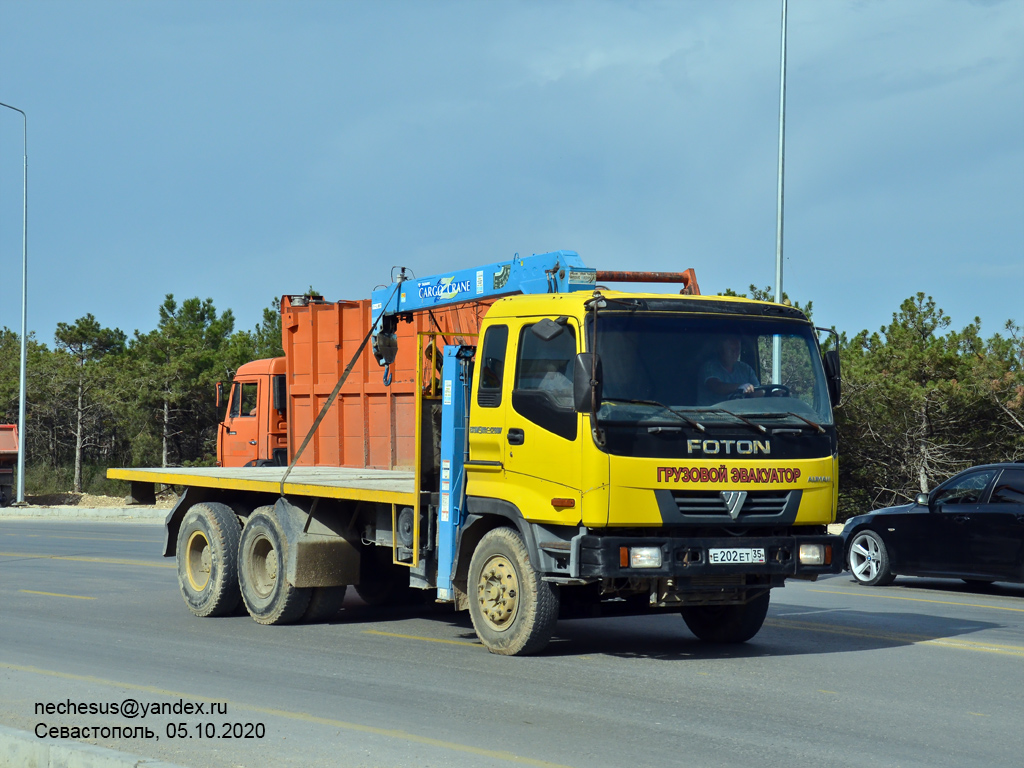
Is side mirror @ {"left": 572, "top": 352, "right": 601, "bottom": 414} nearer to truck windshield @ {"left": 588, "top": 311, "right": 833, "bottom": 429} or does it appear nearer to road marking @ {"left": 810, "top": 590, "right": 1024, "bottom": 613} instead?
truck windshield @ {"left": 588, "top": 311, "right": 833, "bottom": 429}

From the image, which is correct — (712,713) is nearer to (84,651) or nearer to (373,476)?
(84,651)

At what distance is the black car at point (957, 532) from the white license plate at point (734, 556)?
189 inches

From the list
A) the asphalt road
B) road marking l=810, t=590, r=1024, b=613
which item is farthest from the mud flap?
road marking l=810, t=590, r=1024, b=613

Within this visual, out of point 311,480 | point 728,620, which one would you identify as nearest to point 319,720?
point 728,620

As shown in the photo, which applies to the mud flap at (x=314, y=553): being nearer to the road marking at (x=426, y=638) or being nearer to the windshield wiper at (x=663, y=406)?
the road marking at (x=426, y=638)

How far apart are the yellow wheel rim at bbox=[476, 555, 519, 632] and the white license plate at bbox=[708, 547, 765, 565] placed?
1.47 metres

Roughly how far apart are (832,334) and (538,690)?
3689 mm

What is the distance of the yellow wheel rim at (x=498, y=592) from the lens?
9273 millimetres

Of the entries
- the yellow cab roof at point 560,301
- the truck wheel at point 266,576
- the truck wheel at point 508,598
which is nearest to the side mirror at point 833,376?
the yellow cab roof at point 560,301

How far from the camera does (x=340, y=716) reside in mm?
7238

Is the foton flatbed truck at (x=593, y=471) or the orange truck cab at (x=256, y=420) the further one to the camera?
the orange truck cab at (x=256, y=420)

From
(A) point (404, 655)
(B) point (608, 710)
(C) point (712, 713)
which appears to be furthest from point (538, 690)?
(A) point (404, 655)

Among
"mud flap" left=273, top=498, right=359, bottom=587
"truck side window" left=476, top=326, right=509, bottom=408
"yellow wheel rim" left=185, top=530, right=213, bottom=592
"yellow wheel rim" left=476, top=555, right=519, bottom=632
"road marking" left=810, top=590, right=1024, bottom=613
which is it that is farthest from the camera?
"road marking" left=810, top=590, right=1024, bottom=613

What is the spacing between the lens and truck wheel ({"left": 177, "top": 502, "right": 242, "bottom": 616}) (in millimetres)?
12133
